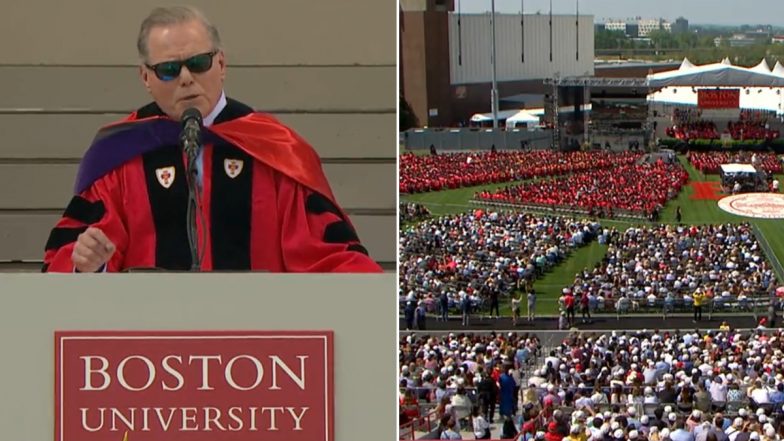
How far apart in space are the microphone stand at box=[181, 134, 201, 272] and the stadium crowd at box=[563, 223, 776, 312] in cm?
1847

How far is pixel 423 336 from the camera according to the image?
21266 millimetres

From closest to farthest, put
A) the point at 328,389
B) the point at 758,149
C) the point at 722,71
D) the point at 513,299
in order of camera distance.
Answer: the point at 328,389 < the point at 513,299 < the point at 758,149 < the point at 722,71

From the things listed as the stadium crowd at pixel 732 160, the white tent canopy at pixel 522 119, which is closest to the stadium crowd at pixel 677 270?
the stadium crowd at pixel 732 160

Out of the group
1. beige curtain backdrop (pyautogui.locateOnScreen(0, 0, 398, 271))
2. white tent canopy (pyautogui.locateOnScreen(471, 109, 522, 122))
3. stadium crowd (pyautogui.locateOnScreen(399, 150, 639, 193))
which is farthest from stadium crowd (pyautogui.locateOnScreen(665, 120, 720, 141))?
beige curtain backdrop (pyautogui.locateOnScreen(0, 0, 398, 271))

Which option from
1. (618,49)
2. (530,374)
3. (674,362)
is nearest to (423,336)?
(530,374)

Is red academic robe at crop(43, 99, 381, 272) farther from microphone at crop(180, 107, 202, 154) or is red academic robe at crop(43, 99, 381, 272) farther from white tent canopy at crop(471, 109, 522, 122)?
white tent canopy at crop(471, 109, 522, 122)

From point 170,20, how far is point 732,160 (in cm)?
4318

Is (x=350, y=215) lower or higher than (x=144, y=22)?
lower

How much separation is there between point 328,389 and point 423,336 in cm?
1524

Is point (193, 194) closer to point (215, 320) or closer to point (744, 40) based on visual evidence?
point (215, 320)

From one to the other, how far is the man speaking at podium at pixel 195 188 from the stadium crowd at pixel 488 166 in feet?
119

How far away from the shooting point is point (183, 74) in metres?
6.27

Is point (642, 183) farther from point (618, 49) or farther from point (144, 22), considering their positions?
point (618, 49)

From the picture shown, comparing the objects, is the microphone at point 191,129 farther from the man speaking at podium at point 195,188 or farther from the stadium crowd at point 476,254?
the stadium crowd at point 476,254
